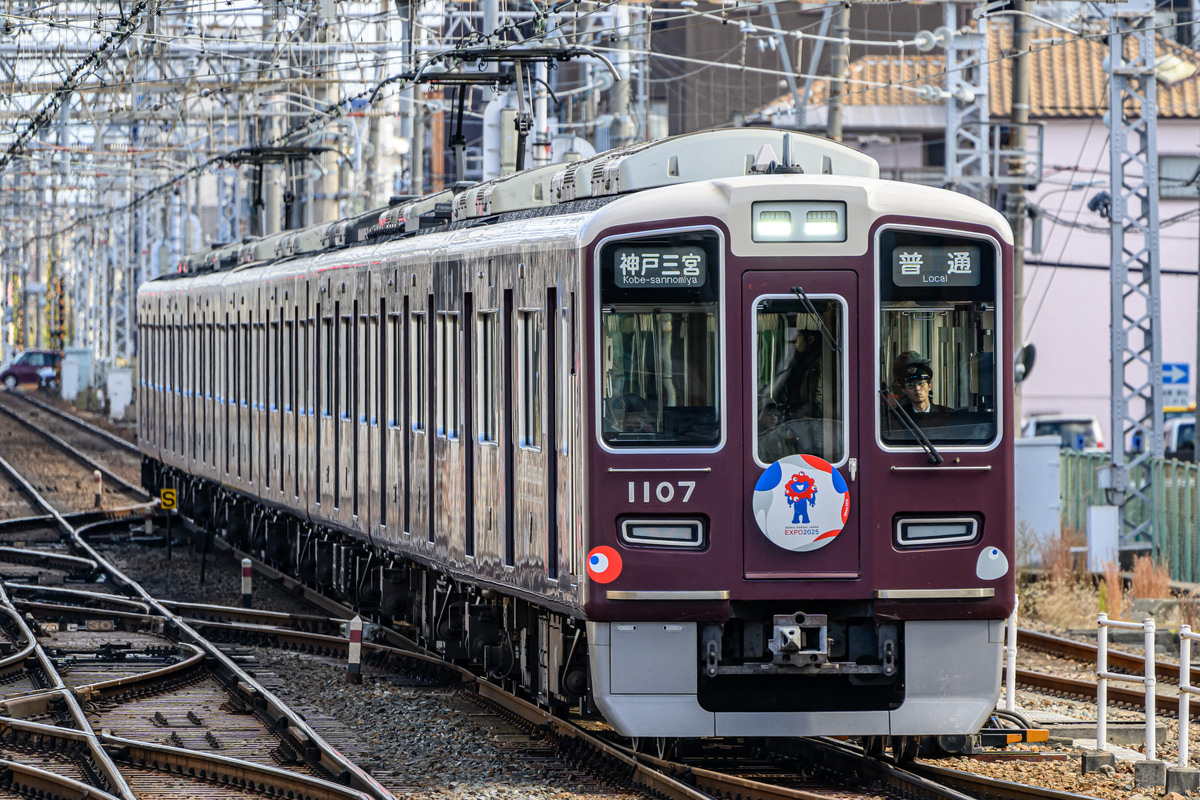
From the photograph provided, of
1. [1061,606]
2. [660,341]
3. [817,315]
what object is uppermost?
[817,315]

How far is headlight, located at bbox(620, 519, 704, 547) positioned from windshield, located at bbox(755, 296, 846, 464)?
1.38ft

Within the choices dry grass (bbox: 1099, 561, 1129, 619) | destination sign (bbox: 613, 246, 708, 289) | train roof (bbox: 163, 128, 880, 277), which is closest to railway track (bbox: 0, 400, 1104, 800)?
destination sign (bbox: 613, 246, 708, 289)

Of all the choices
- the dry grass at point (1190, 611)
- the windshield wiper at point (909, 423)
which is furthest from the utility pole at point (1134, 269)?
the windshield wiper at point (909, 423)

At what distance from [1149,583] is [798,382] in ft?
29.1

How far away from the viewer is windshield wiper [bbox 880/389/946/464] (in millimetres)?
9109

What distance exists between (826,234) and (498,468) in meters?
2.65

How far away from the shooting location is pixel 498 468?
11.0 meters

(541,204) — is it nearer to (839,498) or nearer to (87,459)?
(839,498)

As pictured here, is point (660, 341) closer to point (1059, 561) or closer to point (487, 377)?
point (487, 377)

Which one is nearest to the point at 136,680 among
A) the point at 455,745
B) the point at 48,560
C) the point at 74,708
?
the point at 74,708

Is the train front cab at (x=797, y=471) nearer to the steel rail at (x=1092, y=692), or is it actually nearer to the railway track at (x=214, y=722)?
the railway track at (x=214, y=722)

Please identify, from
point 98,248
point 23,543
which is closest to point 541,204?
point 23,543

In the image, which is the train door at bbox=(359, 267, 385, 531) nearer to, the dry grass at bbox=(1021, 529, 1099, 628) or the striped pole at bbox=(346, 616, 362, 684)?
the striped pole at bbox=(346, 616, 362, 684)

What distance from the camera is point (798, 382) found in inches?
360
